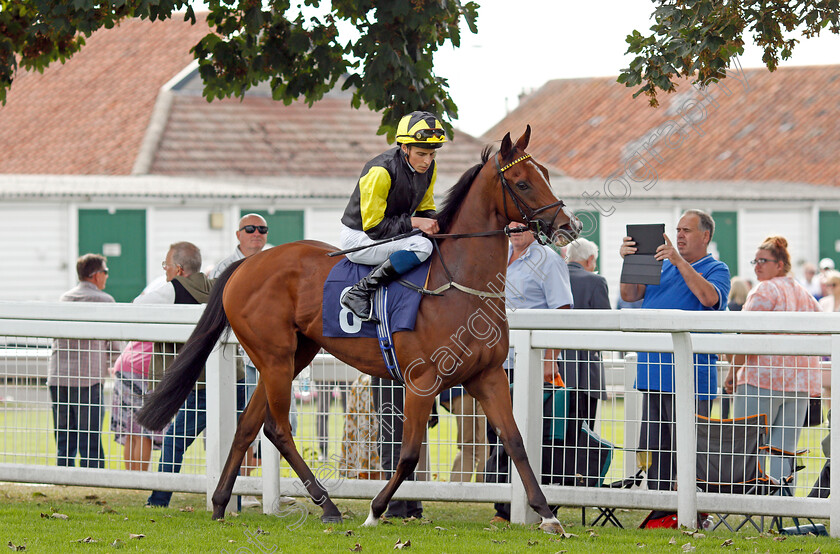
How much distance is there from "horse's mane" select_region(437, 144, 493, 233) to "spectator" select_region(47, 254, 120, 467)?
2299 millimetres

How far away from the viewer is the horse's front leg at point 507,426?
5.61 meters

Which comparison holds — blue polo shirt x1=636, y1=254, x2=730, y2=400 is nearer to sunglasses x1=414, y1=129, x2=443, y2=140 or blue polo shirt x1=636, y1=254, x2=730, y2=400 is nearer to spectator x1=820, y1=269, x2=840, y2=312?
sunglasses x1=414, y1=129, x2=443, y2=140

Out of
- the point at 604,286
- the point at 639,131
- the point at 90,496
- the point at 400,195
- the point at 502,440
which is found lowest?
the point at 90,496

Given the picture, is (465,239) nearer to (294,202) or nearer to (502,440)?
(502,440)

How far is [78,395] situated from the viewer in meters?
6.84

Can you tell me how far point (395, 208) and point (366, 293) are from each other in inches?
18.5

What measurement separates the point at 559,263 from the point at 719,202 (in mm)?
17587

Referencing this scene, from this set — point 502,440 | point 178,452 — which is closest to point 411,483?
point 502,440

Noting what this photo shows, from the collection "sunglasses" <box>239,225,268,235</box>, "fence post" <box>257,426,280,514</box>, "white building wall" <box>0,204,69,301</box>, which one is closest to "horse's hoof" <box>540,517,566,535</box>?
"fence post" <box>257,426,280,514</box>

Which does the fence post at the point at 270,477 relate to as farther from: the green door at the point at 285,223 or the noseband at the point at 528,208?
the green door at the point at 285,223

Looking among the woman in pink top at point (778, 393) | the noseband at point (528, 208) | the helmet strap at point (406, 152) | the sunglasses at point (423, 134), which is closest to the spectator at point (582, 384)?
the woman in pink top at point (778, 393)

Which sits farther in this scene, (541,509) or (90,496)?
(90,496)

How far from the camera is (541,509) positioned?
5.59 meters

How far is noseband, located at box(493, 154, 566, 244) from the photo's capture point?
220 inches
